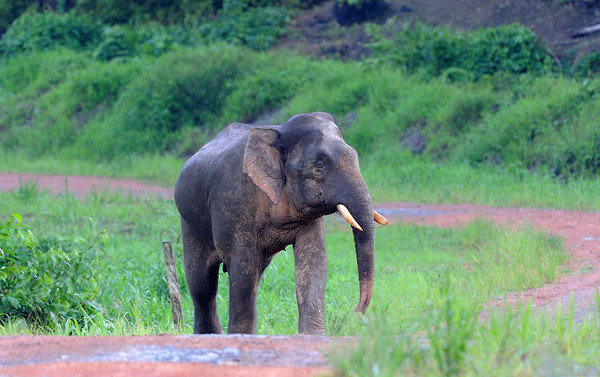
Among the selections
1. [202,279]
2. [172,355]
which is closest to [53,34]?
[202,279]

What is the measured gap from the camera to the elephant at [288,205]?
18.3 feet

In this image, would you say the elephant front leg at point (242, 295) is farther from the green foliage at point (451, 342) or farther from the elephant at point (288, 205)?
the green foliage at point (451, 342)

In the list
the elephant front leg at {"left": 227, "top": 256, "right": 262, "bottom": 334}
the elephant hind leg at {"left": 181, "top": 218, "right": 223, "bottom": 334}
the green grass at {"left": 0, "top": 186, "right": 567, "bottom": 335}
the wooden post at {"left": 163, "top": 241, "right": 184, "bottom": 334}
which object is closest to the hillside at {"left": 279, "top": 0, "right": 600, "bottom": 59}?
the green grass at {"left": 0, "top": 186, "right": 567, "bottom": 335}

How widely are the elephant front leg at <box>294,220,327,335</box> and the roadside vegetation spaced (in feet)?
0.87

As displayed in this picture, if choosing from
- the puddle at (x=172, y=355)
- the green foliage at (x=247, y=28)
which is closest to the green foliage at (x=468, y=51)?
the green foliage at (x=247, y=28)

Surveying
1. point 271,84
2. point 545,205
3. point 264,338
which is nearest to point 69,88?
point 271,84

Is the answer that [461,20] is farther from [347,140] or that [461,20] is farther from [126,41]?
[126,41]

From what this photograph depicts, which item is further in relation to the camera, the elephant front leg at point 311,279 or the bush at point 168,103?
the bush at point 168,103

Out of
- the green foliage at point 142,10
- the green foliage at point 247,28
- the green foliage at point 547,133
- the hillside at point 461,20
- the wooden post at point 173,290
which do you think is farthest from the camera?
the green foliage at point 142,10

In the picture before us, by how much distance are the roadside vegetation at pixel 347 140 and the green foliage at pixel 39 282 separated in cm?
2

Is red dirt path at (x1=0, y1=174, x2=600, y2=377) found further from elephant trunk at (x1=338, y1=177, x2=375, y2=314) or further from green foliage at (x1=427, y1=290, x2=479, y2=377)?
elephant trunk at (x1=338, y1=177, x2=375, y2=314)

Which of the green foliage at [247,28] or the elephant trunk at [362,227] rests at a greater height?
the elephant trunk at [362,227]

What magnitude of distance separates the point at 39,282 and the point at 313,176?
9.19ft

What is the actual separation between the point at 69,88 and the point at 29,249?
18.8 meters
